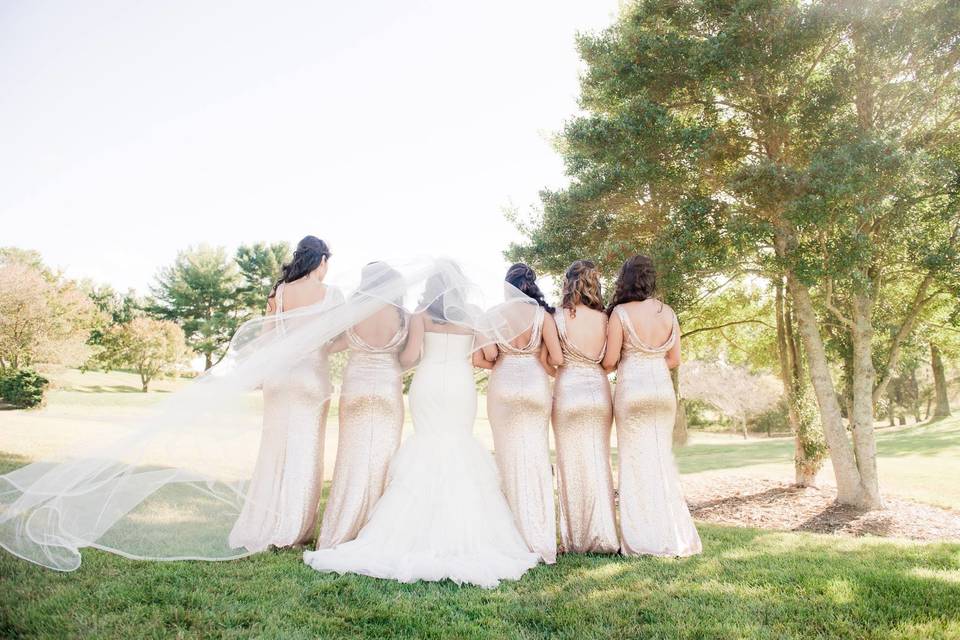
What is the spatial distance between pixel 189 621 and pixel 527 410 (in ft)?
10.1

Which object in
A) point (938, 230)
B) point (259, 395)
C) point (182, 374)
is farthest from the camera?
point (182, 374)

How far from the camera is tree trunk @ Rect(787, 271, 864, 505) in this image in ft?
34.9

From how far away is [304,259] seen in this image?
524 centimetres

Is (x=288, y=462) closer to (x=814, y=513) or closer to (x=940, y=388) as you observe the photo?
(x=814, y=513)

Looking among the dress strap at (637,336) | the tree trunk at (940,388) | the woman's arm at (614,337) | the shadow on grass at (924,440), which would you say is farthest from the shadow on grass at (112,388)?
the tree trunk at (940,388)

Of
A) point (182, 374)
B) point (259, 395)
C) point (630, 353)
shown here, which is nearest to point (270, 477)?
point (259, 395)

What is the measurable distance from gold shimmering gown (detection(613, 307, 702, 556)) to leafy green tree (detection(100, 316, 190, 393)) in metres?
41.1

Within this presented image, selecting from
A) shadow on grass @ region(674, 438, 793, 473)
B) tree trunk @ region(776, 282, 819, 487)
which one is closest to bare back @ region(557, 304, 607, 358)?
tree trunk @ region(776, 282, 819, 487)

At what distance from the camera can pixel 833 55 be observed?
33.0 feet

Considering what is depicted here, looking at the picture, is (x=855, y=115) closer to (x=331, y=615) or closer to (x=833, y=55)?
(x=833, y=55)

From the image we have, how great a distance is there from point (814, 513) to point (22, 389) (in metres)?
27.4

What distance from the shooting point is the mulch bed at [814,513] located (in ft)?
31.8

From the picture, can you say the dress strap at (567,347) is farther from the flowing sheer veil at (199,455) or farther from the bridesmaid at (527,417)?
the flowing sheer veil at (199,455)

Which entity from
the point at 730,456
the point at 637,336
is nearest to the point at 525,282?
the point at 637,336
